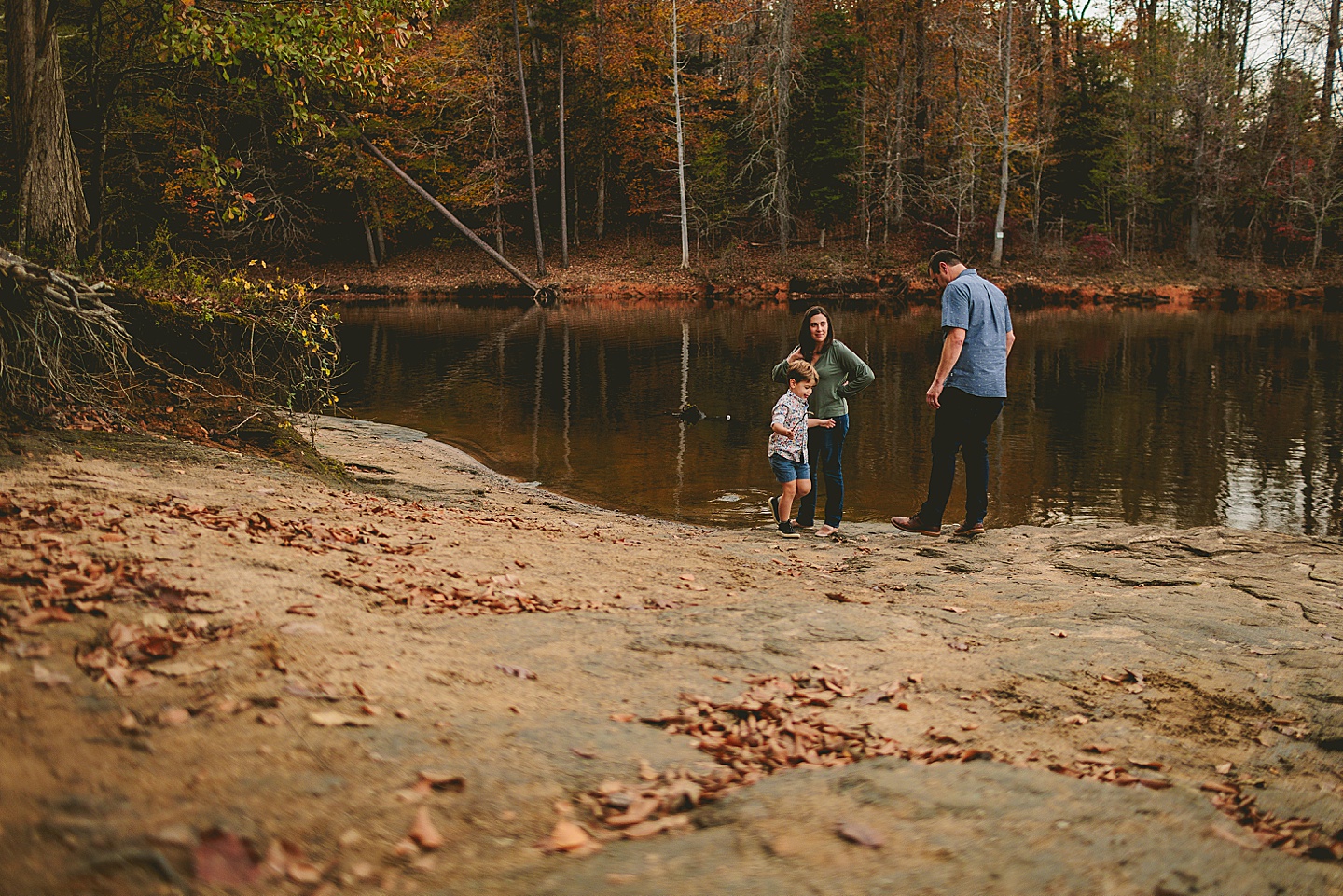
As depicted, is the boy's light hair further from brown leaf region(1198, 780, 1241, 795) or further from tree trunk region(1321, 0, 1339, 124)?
tree trunk region(1321, 0, 1339, 124)

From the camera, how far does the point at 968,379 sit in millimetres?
8648

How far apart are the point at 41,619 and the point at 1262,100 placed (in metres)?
54.0

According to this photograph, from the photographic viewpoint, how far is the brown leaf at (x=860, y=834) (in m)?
2.71

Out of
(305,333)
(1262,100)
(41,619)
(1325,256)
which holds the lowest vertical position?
(41,619)

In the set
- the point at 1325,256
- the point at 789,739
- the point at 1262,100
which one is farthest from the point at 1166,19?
the point at 789,739

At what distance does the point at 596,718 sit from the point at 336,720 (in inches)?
39.7

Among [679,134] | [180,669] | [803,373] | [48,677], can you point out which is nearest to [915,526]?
[803,373]

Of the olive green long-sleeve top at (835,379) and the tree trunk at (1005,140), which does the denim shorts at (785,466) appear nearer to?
the olive green long-sleeve top at (835,379)

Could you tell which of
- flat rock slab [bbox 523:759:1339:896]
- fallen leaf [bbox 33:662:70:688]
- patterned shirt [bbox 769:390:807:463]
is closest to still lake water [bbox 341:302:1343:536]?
patterned shirt [bbox 769:390:807:463]

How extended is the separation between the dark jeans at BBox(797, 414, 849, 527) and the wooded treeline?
3389 centimetres

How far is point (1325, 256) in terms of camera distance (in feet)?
141

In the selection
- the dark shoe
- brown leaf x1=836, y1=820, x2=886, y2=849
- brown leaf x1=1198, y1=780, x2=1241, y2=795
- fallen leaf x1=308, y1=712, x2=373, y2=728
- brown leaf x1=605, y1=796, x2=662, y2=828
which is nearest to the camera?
brown leaf x1=836, y1=820, x2=886, y2=849

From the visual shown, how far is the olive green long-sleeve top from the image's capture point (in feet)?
29.5

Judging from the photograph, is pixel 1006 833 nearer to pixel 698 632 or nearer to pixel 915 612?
pixel 698 632
